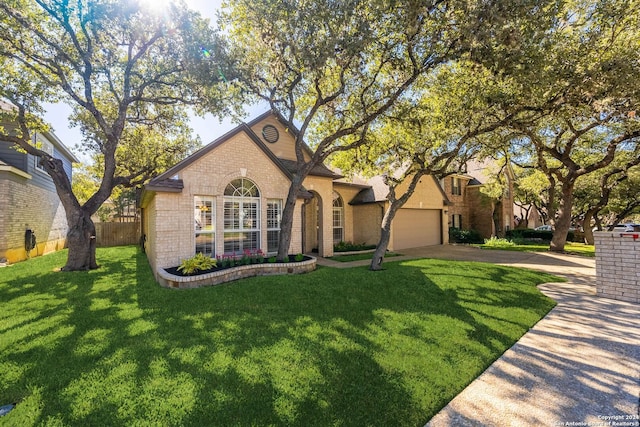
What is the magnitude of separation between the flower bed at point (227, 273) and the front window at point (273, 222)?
147cm

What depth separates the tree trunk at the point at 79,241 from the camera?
35.6 ft

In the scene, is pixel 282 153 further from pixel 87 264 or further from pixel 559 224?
pixel 559 224

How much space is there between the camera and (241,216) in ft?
35.7

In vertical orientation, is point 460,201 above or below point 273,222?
above

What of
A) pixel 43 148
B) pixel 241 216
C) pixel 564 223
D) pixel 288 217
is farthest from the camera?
pixel 43 148

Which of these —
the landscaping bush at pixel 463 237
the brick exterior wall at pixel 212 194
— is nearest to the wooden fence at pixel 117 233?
the brick exterior wall at pixel 212 194

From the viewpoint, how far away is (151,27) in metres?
10.4

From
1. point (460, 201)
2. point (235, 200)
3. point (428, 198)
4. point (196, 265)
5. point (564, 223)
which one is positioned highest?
point (460, 201)

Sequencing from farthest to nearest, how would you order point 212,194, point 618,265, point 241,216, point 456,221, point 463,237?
point 456,221 < point 463,237 < point 241,216 < point 212,194 < point 618,265

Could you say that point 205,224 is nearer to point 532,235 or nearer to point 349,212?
point 349,212

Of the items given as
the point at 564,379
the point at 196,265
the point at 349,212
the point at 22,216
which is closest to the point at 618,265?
the point at 564,379

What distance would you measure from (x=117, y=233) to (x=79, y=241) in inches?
587

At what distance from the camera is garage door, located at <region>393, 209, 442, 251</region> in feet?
59.2

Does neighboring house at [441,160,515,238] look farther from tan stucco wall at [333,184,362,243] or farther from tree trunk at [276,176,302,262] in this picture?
tree trunk at [276,176,302,262]
